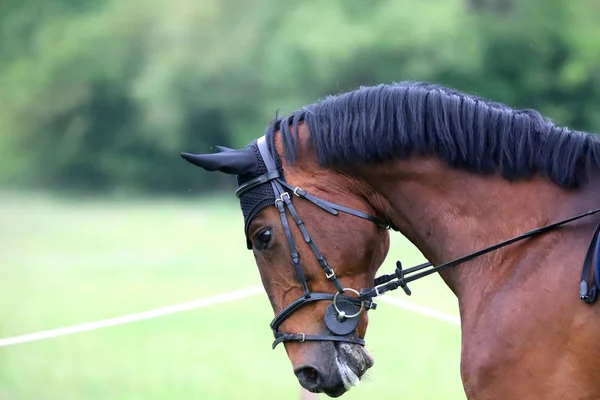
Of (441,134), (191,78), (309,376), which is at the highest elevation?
(441,134)

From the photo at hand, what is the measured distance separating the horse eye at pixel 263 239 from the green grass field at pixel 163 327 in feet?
2.25

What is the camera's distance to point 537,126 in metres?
2.78

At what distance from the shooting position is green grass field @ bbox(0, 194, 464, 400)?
7078 millimetres

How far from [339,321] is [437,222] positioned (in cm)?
49

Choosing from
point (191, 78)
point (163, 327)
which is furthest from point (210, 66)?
point (163, 327)

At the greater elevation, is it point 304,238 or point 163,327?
point 304,238

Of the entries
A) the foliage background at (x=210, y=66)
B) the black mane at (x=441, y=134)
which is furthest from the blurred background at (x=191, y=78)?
the black mane at (x=441, y=134)

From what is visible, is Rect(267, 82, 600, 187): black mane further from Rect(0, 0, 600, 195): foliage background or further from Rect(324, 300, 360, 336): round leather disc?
Rect(0, 0, 600, 195): foliage background

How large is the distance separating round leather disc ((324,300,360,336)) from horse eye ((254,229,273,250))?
0.32m

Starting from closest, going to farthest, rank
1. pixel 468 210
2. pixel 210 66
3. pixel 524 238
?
pixel 524 238, pixel 468 210, pixel 210 66

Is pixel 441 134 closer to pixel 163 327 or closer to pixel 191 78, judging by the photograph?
pixel 163 327

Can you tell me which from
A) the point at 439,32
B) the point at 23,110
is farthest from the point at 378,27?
the point at 23,110

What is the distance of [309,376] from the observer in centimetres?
A: 301

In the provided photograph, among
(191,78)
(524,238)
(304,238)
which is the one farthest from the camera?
(191,78)
